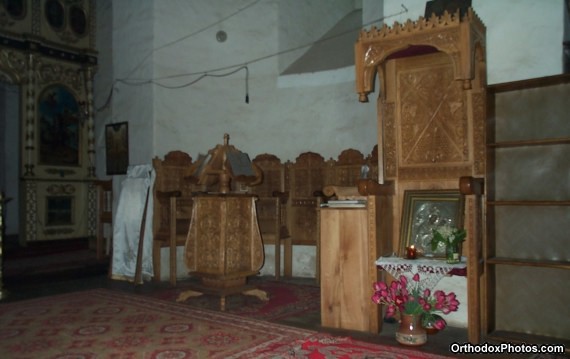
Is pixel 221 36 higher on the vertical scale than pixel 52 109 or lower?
higher

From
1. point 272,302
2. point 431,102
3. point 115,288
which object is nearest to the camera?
point 431,102

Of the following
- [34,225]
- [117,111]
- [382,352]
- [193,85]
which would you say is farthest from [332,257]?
[34,225]

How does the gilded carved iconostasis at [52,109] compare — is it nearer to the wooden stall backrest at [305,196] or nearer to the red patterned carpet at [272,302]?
the red patterned carpet at [272,302]

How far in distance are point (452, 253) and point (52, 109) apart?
8.68 metres

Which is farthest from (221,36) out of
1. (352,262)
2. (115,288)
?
(352,262)

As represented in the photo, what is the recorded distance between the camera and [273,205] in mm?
6414

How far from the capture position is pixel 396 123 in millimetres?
3996

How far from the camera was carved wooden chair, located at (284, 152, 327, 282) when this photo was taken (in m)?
6.24

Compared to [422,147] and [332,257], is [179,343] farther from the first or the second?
Result: [422,147]

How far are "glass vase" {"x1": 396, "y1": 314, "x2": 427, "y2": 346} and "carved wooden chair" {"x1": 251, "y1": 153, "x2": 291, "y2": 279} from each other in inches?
113

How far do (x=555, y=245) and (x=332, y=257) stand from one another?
159cm

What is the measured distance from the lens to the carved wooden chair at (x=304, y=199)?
6.24 metres

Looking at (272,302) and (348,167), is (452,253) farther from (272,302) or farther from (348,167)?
(348,167)

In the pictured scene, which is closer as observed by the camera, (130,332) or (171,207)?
(130,332)
